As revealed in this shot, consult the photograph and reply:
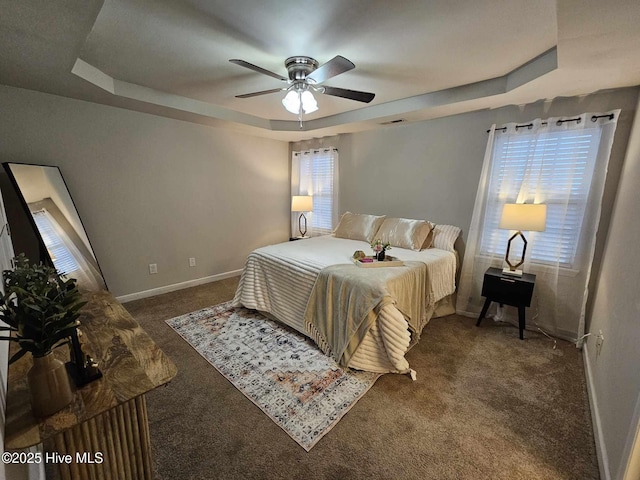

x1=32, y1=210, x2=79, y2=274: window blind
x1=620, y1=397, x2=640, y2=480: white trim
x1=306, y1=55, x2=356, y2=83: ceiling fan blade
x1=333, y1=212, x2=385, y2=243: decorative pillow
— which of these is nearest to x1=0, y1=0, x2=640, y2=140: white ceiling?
x1=306, y1=55, x2=356, y2=83: ceiling fan blade

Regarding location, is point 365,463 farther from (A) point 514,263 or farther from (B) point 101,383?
(A) point 514,263

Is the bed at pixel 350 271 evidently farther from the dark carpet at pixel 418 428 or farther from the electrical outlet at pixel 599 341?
the electrical outlet at pixel 599 341

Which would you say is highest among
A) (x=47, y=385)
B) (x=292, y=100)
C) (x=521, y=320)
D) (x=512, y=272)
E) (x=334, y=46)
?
(x=334, y=46)

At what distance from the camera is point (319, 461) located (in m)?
1.41

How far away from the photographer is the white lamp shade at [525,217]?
2408 millimetres

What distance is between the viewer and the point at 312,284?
242cm

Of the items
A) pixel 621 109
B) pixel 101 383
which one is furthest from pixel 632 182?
pixel 101 383

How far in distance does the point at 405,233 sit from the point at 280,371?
6.66 feet

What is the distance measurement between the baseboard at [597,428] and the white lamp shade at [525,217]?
114 cm

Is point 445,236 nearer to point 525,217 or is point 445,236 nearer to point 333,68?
point 525,217

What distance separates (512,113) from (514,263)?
1.54m

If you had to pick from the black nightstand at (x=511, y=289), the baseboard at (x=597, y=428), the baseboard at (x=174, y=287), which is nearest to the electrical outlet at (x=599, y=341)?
the baseboard at (x=597, y=428)

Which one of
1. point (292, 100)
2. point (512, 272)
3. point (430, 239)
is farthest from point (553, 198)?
point (292, 100)

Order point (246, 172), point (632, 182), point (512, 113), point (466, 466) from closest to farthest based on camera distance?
1. point (466, 466)
2. point (632, 182)
3. point (512, 113)
4. point (246, 172)
